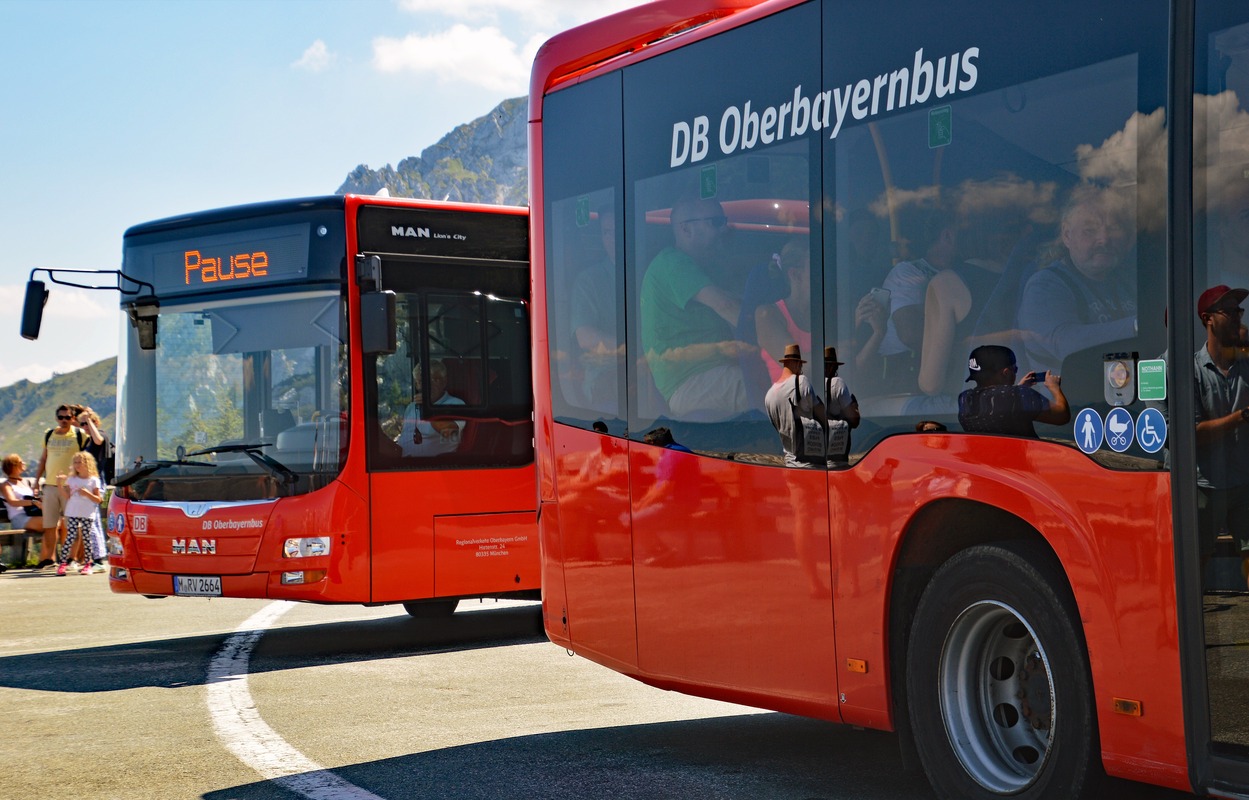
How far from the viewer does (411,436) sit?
11953mm

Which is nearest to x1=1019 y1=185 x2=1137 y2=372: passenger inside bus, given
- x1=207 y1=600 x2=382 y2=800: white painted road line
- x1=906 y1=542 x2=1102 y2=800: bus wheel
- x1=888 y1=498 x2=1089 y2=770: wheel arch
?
x1=888 y1=498 x2=1089 y2=770: wheel arch

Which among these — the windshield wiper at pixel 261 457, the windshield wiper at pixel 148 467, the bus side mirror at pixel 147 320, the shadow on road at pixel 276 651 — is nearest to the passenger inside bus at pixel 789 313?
the shadow on road at pixel 276 651

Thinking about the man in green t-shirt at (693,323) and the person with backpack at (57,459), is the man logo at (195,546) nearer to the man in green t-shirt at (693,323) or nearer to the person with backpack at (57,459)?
the man in green t-shirt at (693,323)

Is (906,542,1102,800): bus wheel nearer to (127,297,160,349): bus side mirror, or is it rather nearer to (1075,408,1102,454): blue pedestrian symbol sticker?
(1075,408,1102,454): blue pedestrian symbol sticker

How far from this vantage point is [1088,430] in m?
5.12

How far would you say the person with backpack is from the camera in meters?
19.6

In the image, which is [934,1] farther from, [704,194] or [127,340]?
[127,340]

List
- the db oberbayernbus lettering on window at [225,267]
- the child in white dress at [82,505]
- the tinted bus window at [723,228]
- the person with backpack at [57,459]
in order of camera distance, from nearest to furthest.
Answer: the tinted bus window at [723,228], the db oberbayernbus lettering on window at [225,267], the child in white dress at [82,505], the person with backpack at [57,459]

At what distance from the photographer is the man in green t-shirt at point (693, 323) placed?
6.92m

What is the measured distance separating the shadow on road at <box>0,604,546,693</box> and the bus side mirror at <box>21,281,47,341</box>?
2.41 meters

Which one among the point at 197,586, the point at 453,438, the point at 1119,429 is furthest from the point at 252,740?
the point at 1119,429

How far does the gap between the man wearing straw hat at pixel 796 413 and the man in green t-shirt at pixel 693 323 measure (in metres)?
0.20

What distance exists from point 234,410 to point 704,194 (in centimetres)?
581

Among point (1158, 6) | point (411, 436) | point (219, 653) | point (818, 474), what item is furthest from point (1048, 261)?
point (219, 653)
